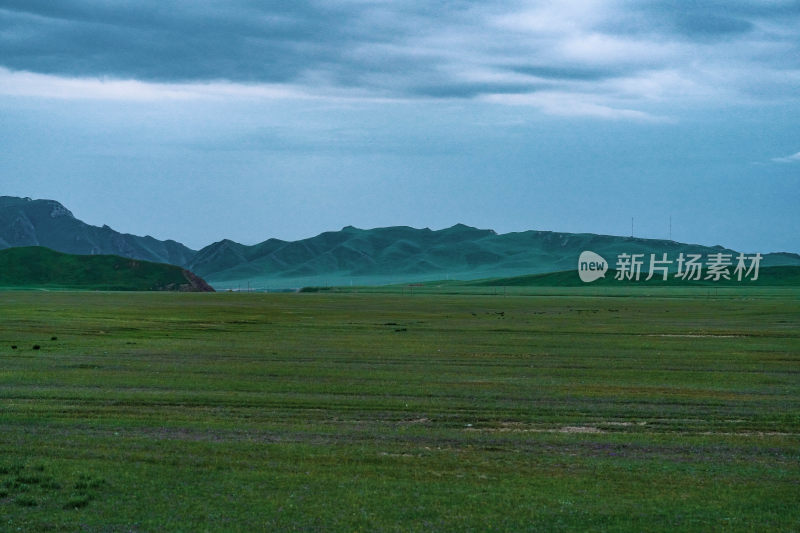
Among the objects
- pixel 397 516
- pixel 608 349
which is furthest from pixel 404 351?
pixel 397 516

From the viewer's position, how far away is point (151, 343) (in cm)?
4597

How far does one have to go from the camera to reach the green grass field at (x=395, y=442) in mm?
13414

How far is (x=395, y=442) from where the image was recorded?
61.3 feet

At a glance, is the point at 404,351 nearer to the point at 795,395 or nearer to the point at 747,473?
→ the point at 795,395

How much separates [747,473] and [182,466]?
10.5 m

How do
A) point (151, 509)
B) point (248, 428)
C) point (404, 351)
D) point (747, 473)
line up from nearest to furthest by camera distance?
1. point (151, 509)
2. point (747, 473)
3. point (248, 428)
4. point (404, 351)

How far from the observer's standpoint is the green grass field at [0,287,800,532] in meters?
13.4

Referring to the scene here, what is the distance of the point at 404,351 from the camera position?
138ft

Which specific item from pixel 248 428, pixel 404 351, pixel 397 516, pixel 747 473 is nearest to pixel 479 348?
pixel 404 351

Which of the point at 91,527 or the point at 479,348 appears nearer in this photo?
the point at 91,527

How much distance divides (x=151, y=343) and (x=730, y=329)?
40.9 metres

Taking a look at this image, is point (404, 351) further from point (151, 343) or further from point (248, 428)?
point (248, 428)

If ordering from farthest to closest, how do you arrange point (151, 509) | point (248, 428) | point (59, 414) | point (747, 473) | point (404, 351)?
point (404, 351)
point (59, 414)
point (248, 428)
point (747, 473)
point (151, 509)

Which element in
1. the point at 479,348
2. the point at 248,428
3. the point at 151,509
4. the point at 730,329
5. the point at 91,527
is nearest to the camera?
the point at 91,527
